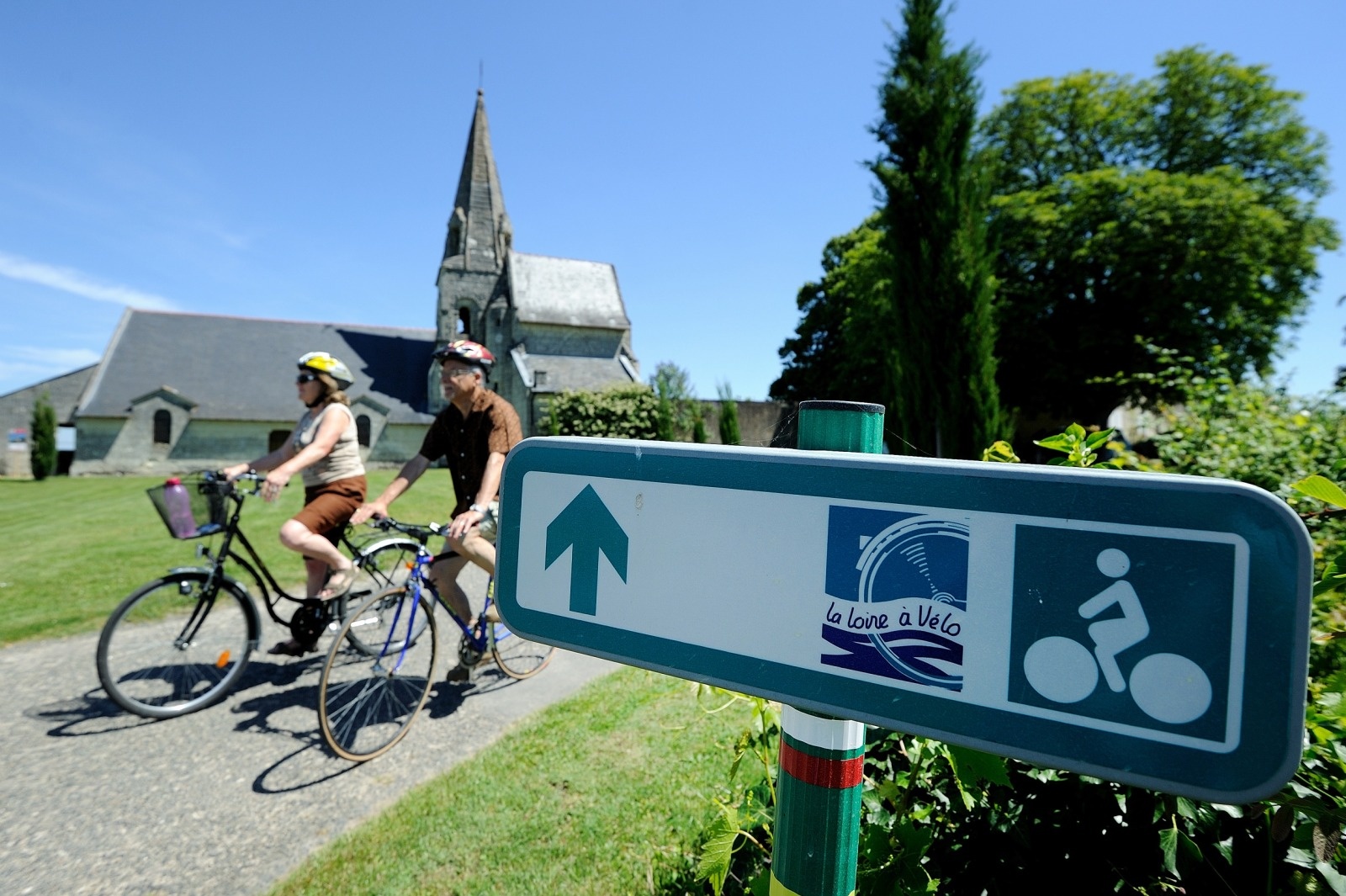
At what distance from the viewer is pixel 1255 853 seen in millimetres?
1154

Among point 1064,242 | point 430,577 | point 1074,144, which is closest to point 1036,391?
point 1064,242

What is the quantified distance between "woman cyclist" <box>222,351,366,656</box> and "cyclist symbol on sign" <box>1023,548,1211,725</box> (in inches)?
160

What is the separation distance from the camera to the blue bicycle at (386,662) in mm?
3324

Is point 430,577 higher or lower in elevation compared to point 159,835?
higher

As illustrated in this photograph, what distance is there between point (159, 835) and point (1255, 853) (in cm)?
359

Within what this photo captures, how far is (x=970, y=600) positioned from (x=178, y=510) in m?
4.41

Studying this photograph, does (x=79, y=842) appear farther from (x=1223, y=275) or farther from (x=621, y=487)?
(x=1223, y=275)

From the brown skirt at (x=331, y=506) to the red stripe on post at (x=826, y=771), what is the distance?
12.6 ft

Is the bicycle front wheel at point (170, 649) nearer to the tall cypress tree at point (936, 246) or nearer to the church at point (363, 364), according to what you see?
the tall cypress tree at point (936, 246)

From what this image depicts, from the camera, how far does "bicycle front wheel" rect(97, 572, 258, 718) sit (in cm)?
358

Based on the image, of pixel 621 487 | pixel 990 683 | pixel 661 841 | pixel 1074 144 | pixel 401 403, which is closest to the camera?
pixel 990 683

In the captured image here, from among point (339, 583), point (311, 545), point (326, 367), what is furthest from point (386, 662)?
point (326, 367)

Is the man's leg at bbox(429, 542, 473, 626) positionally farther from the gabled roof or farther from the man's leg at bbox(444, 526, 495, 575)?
the gabled roof

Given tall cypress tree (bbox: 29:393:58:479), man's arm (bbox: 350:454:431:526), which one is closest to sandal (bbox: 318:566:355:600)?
man's arm (bbox: 350:454:431:526)
